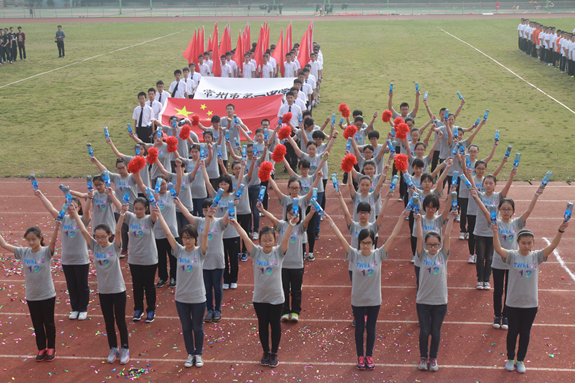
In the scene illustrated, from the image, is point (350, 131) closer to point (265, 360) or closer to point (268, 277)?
point (268, 277)

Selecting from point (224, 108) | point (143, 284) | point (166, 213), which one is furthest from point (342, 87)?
point (143, 284)

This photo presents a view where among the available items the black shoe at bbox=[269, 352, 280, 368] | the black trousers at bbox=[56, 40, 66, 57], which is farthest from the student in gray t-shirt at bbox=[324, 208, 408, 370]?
the black trousers at bbox=[56, 40, 66, 57]

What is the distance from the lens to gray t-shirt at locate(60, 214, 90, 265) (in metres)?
7.68

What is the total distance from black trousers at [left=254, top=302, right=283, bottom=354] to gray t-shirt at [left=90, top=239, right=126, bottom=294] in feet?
5.70

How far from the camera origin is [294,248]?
24.5 ft

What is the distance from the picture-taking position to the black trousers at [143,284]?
7.79 m

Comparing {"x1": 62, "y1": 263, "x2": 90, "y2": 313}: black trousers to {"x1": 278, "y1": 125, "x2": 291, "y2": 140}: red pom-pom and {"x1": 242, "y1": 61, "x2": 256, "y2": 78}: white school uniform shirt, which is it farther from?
{"x1": 242, "y1": 61, "x2": 256, "y2": 78}: white school uniform shirt

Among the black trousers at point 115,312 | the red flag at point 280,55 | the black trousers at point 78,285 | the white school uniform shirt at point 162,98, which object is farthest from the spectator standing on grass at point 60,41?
the black trousers at point 115,312

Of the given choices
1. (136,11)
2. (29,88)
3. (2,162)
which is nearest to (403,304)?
(2,162)

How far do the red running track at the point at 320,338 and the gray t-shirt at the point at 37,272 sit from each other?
0.91m

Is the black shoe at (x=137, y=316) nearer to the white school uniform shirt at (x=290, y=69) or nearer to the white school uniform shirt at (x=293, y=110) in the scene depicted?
the white school uniform shirt at (x=293, y=110)

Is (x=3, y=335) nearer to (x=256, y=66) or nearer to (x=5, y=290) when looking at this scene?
(x=5, y=290)

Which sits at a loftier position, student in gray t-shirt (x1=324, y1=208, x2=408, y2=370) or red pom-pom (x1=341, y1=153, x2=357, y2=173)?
red pom-pom (x1=341, y1=153, x2=357, y2=173)

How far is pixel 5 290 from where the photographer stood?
8.99 metres
